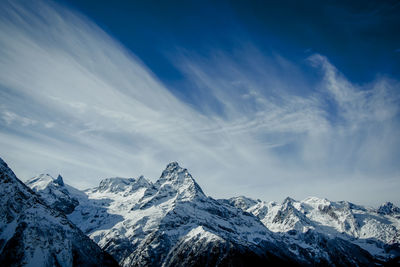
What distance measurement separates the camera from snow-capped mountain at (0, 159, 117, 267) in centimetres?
10076

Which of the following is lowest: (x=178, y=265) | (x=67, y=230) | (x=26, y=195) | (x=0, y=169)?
(x=178, y=265)

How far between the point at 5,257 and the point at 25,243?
8.34 meters

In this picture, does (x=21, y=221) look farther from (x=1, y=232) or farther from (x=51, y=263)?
(x=51, y=263)

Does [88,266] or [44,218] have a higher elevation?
[44,218]

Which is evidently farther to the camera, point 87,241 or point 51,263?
point 87,241

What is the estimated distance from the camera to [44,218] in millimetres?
119938

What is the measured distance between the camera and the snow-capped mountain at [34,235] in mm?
100756

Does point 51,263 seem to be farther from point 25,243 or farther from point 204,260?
point 204,260

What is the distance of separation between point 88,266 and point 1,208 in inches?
1960

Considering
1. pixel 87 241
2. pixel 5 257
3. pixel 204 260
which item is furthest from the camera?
pixel 204 260

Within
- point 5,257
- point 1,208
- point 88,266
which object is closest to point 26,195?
point 1,208

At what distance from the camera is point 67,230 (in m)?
125

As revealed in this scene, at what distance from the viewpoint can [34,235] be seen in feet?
360

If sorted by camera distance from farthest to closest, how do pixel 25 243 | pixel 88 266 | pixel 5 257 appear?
1. pixel 88 266
2. pixel 25 243
3. pixel 5 257
